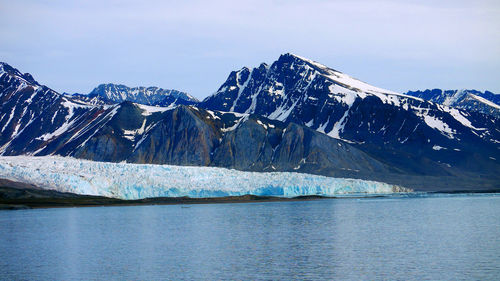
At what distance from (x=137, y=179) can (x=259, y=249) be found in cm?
7482

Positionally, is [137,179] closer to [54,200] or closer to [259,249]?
[54,200]

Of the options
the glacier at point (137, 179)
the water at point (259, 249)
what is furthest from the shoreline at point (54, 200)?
the water at point (259, 249)

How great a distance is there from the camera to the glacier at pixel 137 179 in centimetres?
11856

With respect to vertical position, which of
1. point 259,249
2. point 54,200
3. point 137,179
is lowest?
point 259,249

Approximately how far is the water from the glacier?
112ft

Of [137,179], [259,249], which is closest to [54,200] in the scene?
[137,179]

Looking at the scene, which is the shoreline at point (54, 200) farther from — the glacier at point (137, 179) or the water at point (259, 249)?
the water at point (259, 249)

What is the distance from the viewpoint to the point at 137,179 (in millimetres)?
125188

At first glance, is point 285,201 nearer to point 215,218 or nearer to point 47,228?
Answer: point 215,218

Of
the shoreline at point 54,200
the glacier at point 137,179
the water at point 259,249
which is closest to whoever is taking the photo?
the water at point 259,249

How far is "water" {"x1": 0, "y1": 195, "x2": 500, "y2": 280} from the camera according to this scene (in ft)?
138

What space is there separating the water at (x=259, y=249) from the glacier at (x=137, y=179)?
3423cm

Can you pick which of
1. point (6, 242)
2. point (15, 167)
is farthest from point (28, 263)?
point (15, 167)

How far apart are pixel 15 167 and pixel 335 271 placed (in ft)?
297
